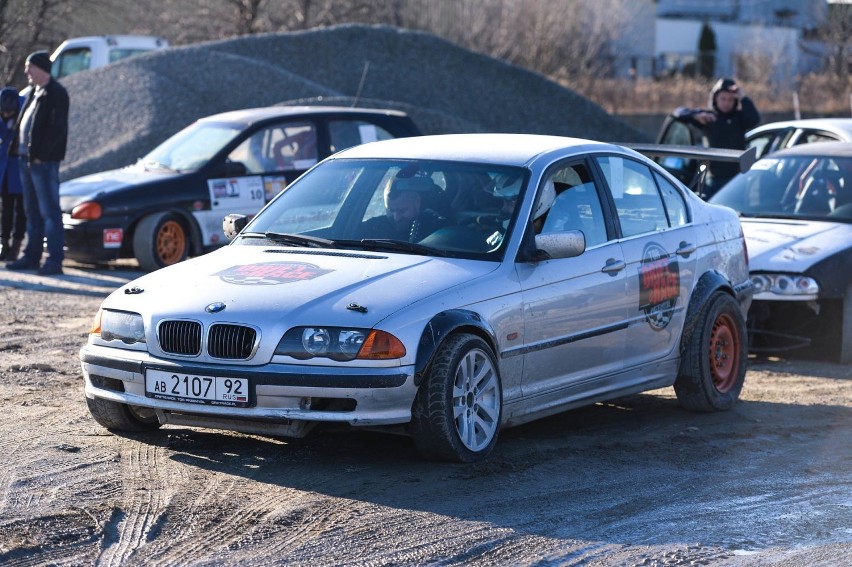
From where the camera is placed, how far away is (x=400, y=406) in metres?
6.09

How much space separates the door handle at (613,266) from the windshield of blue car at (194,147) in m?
7.38

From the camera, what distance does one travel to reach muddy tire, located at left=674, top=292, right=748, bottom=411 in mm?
8086

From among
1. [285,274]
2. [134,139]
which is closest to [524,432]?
[285,274]

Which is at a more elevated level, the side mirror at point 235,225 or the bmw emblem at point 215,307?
the side mirror at point 235,225

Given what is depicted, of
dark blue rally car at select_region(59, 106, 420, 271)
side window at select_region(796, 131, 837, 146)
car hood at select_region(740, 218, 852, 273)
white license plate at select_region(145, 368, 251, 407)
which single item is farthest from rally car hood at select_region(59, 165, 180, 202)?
white license plate at select_region(145, 368, 251, 407)

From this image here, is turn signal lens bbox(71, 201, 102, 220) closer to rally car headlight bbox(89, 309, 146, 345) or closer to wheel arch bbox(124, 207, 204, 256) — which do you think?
wheel arch bbox(124, 207, 204, 256)

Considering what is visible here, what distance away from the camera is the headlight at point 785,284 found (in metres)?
9.87

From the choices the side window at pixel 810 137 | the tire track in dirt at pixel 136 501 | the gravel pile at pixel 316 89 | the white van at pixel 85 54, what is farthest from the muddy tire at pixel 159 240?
the white van at pixel 85 54

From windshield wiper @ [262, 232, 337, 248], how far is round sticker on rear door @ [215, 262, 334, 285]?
0.35 meters

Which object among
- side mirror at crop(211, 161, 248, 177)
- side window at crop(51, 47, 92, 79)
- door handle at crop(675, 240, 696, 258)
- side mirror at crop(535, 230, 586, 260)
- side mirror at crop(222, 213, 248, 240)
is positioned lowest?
door handle at crop(675, 240, 696, 258)

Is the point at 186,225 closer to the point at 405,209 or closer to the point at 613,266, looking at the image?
the point at 405,209

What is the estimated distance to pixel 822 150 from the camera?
11492mm

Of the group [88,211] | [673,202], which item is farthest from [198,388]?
[88,211]

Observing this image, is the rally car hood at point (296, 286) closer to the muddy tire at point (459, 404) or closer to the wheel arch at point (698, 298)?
the muddy tire at point (459, 404)
